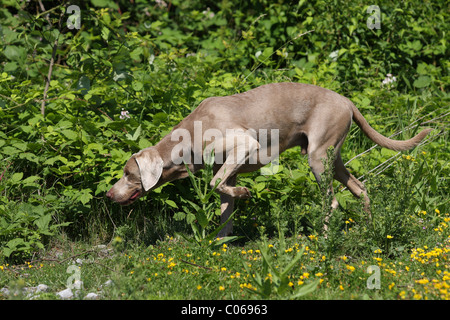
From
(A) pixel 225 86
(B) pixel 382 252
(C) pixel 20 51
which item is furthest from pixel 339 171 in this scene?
(C) pixel 20 51

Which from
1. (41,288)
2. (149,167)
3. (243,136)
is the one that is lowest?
(41,288)

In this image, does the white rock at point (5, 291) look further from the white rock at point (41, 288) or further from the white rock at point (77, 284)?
the white rock at point (77, 284)

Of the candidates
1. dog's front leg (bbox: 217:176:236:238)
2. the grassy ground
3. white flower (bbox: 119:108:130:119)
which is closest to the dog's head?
the grassy ground

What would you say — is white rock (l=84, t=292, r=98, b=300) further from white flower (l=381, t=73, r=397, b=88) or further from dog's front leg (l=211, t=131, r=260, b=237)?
white flower (l=381, t=73, r=397, b=88)

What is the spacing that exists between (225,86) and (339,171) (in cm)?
151

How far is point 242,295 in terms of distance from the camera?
354cm

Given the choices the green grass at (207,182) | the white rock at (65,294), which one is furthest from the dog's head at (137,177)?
the white rock at (65,294)

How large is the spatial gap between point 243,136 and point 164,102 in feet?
4.23

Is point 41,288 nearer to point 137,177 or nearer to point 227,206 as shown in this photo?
point 137,177

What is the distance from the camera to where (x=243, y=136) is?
4.69 m

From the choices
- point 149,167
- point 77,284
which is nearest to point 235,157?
point 149,167

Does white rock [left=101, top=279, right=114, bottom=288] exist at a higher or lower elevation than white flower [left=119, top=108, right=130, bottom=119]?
lower

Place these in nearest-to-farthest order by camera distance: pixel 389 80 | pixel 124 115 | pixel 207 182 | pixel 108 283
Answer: pixel 108 283
pixel 207 182
pixel 124 115
pixel 389 80

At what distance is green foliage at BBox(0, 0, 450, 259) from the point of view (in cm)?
502
